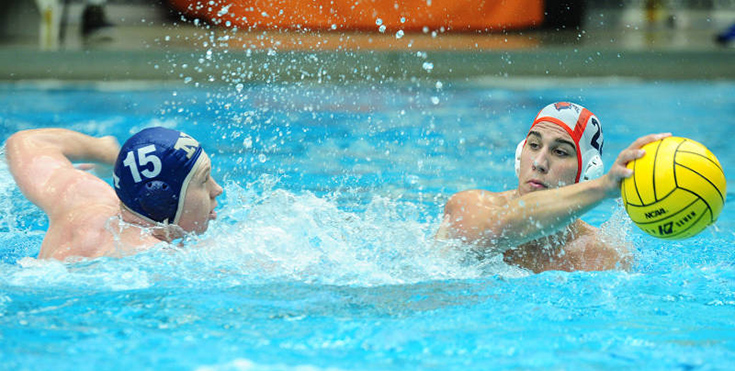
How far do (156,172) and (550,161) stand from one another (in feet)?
4.97

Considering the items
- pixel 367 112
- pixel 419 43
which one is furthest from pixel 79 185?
pixel 419 43

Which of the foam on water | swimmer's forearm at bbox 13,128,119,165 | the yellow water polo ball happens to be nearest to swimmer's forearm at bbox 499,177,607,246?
the yellow water polo ball

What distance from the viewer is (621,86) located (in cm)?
1018

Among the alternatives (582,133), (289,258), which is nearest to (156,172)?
(289,258)

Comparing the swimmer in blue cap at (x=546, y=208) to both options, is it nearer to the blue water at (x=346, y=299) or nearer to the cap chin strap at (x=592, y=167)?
the cap chin strap at (x=592, y=167)

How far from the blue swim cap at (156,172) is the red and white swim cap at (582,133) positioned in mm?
1406

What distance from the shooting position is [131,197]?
3.03 meters

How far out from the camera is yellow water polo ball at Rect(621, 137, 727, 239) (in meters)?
2.62

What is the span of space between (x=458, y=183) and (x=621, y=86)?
5129 millimetres

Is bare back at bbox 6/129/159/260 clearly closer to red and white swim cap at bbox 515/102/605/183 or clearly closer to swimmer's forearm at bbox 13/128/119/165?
swimmer's forearm at bbox 13/128/119/165

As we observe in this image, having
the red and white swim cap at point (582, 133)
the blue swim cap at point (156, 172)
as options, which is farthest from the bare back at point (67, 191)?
the red and white swim cap at point (582, 133)

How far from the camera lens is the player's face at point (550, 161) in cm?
331

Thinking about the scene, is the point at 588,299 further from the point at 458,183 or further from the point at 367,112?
the point at 367,112

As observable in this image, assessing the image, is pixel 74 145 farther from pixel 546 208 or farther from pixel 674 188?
pixel 674 188
